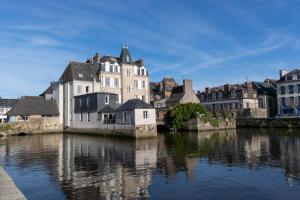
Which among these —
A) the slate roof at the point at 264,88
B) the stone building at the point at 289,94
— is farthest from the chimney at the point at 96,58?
the stone building at the point at 289,94

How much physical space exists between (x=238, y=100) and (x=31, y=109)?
39.6m

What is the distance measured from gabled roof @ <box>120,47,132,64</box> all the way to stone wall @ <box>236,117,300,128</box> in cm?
2282

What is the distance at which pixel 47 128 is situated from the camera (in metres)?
49.3

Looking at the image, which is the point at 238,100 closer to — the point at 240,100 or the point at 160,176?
the point at 240,100

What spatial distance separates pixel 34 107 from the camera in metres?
50.3

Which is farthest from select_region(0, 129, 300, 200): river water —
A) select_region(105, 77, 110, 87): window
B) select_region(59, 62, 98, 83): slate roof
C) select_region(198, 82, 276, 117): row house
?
select_region(198, 82, 276, 117): row house

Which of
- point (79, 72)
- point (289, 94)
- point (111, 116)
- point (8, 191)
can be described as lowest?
point (8, 191)

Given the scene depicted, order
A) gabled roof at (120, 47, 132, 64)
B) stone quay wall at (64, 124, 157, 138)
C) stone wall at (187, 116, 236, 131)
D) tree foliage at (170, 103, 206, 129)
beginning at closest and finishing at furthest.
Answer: stone quay wall at (64, 124, 157, 138) < stone wall at (187, 116, 236, 131) < tree foliage at (170, 103, 206, 129) < gabled roof at (120, 47, 132, 64)

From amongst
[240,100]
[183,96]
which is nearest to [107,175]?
[183,96]

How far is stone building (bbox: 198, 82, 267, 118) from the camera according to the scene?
203ft

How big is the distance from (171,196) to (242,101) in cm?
5490

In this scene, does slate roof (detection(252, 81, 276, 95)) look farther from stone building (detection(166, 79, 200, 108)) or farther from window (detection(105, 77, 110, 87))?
window (detection(105, 77, 110, 87))

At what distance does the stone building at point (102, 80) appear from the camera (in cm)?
4975

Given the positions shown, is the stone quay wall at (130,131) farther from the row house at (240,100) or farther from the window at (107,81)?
the row house at (240,100)
